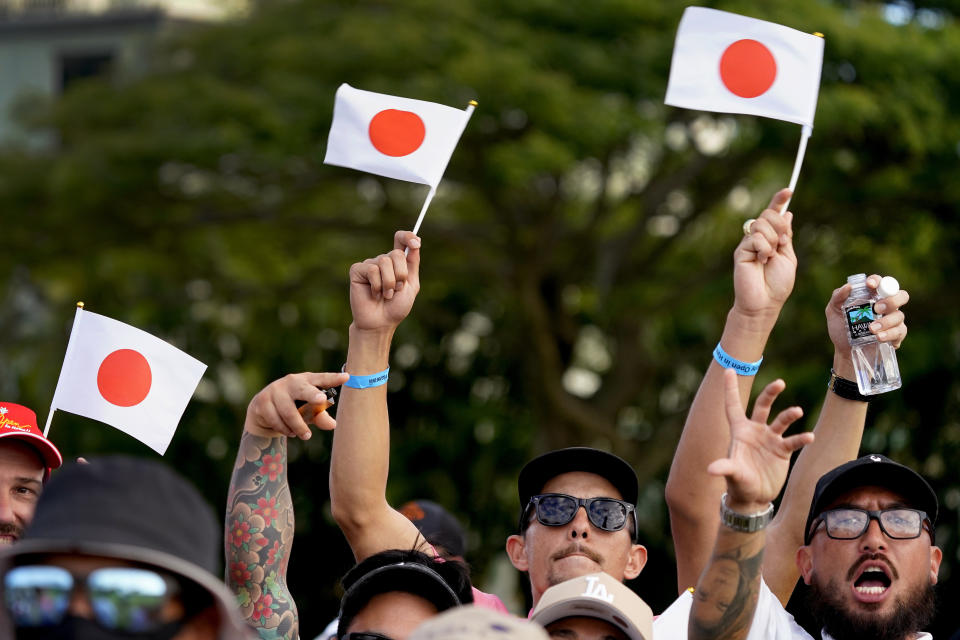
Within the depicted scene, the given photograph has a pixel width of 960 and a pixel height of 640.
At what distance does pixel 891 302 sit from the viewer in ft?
12.9

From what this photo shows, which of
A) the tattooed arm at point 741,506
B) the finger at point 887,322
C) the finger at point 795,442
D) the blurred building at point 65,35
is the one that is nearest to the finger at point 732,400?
the tattooed arm at point 741,506

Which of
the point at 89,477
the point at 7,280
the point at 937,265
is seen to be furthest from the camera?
the point at 7,280

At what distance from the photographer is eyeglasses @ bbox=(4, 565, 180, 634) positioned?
220 cm

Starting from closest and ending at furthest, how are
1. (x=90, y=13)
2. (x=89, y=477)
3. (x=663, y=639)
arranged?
(x=89, y=477) → (x=663, y=639) → (x=90, y=13)

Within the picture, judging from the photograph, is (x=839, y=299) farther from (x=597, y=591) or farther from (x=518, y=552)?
(x=597, y=591)

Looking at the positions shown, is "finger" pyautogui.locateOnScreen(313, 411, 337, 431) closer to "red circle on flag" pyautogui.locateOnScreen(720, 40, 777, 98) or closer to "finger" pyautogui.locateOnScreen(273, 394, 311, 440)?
"finger" pyautogui.locateOnScreen(273, 394, 311, 440)

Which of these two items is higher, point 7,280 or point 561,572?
point 561,572

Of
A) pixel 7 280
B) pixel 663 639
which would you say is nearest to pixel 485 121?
pixel 7 280

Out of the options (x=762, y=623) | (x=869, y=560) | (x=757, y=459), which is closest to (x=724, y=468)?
(x=757, y=459)

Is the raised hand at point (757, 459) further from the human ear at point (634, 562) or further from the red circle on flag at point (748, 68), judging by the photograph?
the red circle on flag at point (748, 68)

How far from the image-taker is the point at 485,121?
10664 mm

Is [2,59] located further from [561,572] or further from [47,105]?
[561,572]

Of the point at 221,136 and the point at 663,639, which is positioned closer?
the point at 663,639

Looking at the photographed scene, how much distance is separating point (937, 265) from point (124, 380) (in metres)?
9.53
